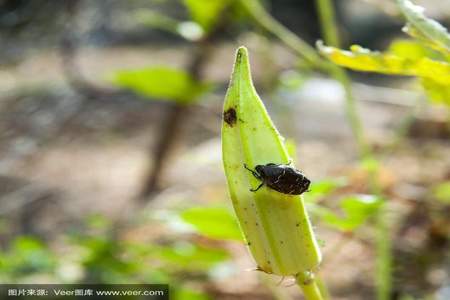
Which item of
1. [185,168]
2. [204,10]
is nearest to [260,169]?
[204,10]

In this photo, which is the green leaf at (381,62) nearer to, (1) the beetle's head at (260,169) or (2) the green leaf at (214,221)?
(1) the beetle's head at (260,169)

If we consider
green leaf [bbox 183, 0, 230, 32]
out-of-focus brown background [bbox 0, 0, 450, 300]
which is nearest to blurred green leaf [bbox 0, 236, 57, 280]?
out-of-focus brown background [bbox 0, 0, 450, 300]

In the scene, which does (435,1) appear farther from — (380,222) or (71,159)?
(380,222)

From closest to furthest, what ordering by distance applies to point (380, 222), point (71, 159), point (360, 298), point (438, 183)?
point (380, 222)
point (360, 298)
point (438, 183)
point (71, 159)

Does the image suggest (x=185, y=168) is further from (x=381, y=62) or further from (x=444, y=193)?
(x=381, y=62)

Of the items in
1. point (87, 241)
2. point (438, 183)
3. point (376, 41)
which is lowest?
point (87, 241)

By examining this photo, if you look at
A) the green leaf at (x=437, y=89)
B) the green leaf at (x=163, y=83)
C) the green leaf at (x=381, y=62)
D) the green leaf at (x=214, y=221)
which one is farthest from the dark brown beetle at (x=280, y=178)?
the green leaf at (x=163, y=83)

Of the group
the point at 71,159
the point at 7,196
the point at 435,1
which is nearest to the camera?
the point at 7,196

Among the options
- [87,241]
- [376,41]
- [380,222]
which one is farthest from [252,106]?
[376,41]

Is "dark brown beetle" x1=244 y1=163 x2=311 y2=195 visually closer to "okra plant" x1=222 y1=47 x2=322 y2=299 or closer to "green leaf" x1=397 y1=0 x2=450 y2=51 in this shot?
"okra plant" x1=222 y1=47 x2=322 y2=299
